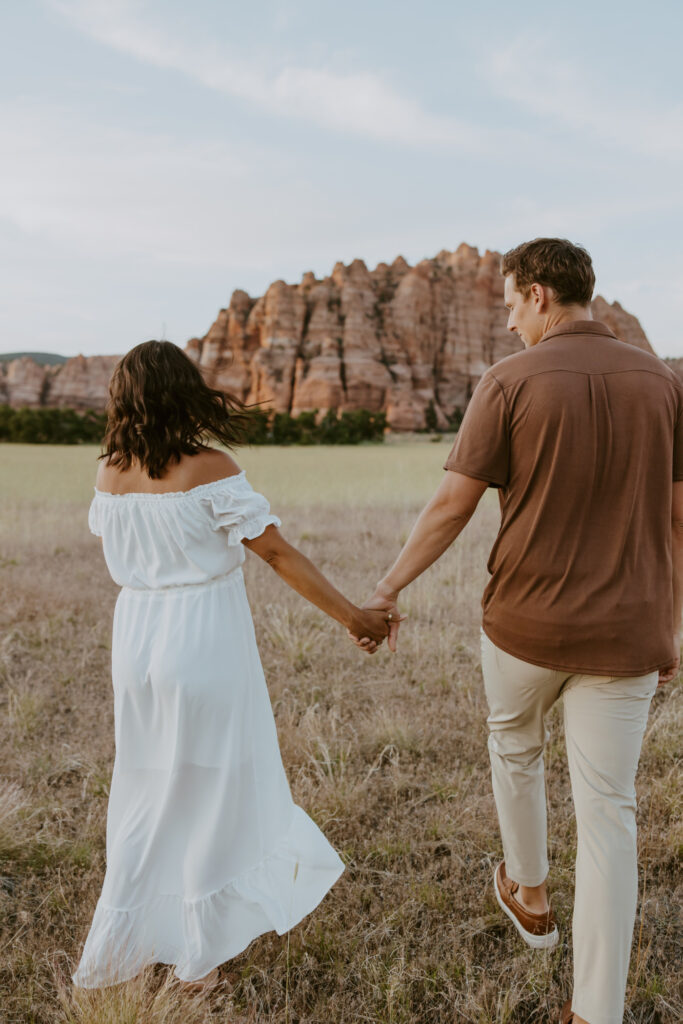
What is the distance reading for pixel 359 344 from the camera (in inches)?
4685

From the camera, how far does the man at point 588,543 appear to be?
2074mm

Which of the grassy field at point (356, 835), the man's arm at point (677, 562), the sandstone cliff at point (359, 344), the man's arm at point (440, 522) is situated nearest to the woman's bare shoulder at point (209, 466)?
the man's arm at point (440, 522)

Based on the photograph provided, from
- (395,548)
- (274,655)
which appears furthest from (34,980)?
(395,548)

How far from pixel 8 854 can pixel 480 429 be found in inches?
124

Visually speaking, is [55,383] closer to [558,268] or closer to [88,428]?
[88,428]

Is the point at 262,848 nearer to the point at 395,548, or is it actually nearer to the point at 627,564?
the point at 627,564

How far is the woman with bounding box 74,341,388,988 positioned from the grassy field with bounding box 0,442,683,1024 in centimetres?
20

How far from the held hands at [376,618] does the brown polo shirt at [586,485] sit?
2.93 feet

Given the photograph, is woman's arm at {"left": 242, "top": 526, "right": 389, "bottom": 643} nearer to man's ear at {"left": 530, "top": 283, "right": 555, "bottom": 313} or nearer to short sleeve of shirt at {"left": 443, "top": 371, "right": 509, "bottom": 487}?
short sleeve of shirt at {"left": 443, "top": 371, "right": 509, "bottom": 487}

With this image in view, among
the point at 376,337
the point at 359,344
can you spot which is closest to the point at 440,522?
the point at 359,344

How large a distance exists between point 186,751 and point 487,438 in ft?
5.10

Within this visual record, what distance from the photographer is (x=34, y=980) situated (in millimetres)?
2578

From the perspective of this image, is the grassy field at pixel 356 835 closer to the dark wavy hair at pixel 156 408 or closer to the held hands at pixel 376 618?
the held hands at pixel 376 618

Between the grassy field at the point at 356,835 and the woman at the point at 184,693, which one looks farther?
the grassy field at the point at 356,835
